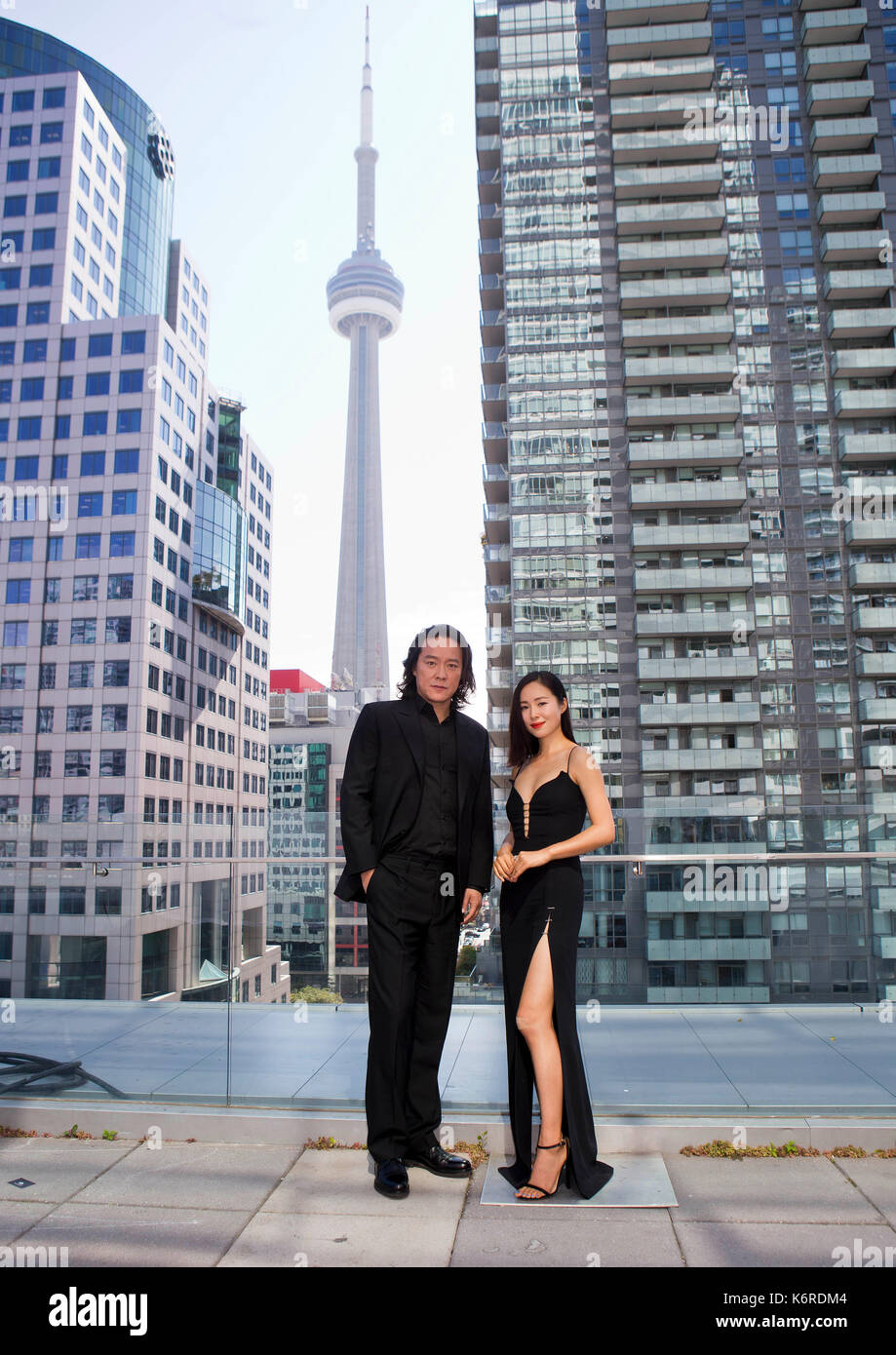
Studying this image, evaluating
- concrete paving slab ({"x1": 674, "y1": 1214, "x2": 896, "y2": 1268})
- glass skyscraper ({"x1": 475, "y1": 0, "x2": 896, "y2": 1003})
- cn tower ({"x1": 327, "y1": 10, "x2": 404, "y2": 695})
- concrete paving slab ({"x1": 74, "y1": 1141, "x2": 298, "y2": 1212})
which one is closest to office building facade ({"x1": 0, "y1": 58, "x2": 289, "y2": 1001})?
glass skyscraper ({"x1": 475, "y1": 0, "x2": 896, "y2": 1003})

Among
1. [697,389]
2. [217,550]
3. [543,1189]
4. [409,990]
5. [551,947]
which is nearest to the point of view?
[543,1189]

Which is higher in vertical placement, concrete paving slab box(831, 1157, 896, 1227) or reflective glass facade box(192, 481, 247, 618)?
reflective glass facade box(192, 481, 247, 618)

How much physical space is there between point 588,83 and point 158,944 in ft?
191

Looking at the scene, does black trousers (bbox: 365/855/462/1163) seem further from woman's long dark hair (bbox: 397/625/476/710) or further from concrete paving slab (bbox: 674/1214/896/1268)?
concrete paving slab (bbox: 674/1214/896/1268)

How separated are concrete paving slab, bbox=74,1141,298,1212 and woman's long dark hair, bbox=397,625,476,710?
1899 millimetres

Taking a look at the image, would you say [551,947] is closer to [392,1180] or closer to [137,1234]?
[392,1180]

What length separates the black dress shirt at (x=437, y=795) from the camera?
12.0ft

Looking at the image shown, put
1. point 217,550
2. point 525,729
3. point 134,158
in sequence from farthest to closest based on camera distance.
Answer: point 134,158 → point 217,550 → point 525,729

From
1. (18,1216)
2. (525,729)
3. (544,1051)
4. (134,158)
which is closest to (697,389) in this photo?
(134,158)

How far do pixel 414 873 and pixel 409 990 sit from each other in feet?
1.48

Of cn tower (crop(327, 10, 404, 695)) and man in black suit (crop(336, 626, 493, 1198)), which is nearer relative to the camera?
man in black suit (crop(336, 626, 493, 1198))

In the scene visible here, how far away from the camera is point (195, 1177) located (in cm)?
356

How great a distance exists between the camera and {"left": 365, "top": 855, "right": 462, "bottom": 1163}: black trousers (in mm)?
3545
